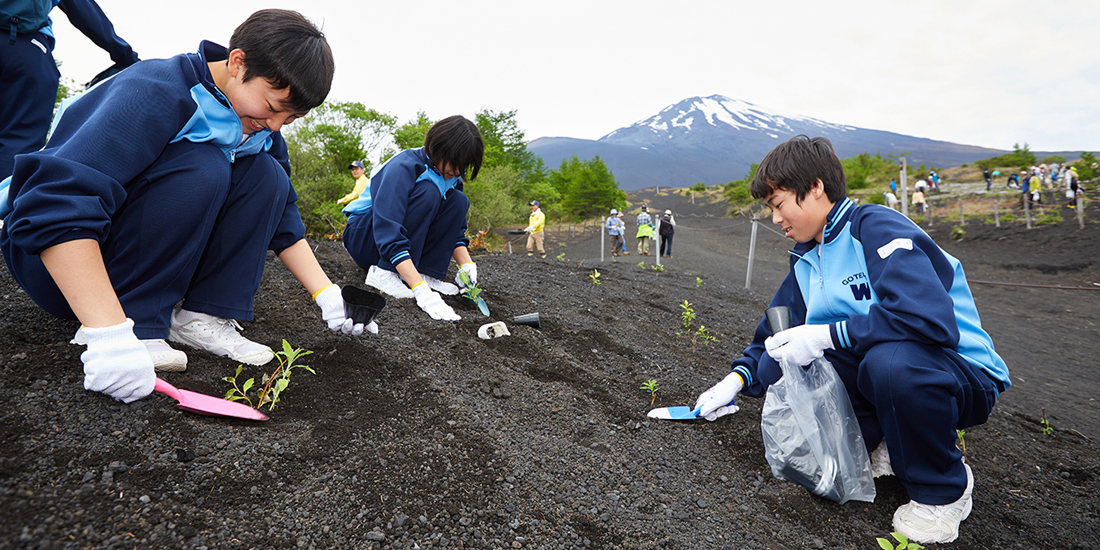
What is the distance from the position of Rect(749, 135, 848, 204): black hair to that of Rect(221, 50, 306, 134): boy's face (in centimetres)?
158

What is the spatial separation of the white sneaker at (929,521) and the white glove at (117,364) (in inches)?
80.5

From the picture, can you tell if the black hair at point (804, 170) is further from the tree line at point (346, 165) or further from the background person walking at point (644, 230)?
the background person walking at point (644, 230)

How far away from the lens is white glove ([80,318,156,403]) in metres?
1.15

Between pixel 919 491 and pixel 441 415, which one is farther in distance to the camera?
pixel 441 415

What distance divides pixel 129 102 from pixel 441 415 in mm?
1197

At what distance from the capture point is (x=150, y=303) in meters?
1.48

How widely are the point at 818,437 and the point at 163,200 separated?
2037 mm

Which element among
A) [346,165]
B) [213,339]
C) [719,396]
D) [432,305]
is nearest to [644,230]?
[346,165]

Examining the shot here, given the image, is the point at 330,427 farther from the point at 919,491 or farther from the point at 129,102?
the point at 919,491

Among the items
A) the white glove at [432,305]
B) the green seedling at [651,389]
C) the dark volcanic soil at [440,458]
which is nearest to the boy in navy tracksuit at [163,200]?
the dark volcanic soil at [440,458]

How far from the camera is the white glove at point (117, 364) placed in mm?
1150

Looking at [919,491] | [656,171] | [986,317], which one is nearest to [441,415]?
[919,491]

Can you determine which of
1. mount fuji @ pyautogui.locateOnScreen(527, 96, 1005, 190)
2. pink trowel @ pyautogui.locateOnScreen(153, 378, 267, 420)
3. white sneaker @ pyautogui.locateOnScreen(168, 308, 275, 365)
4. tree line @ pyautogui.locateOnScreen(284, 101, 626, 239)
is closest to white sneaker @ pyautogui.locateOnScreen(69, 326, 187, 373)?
pink trowel @ pyautogui.locateOnScreen(153, 378, 267, 420)

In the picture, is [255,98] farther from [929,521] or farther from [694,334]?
[694,334]
